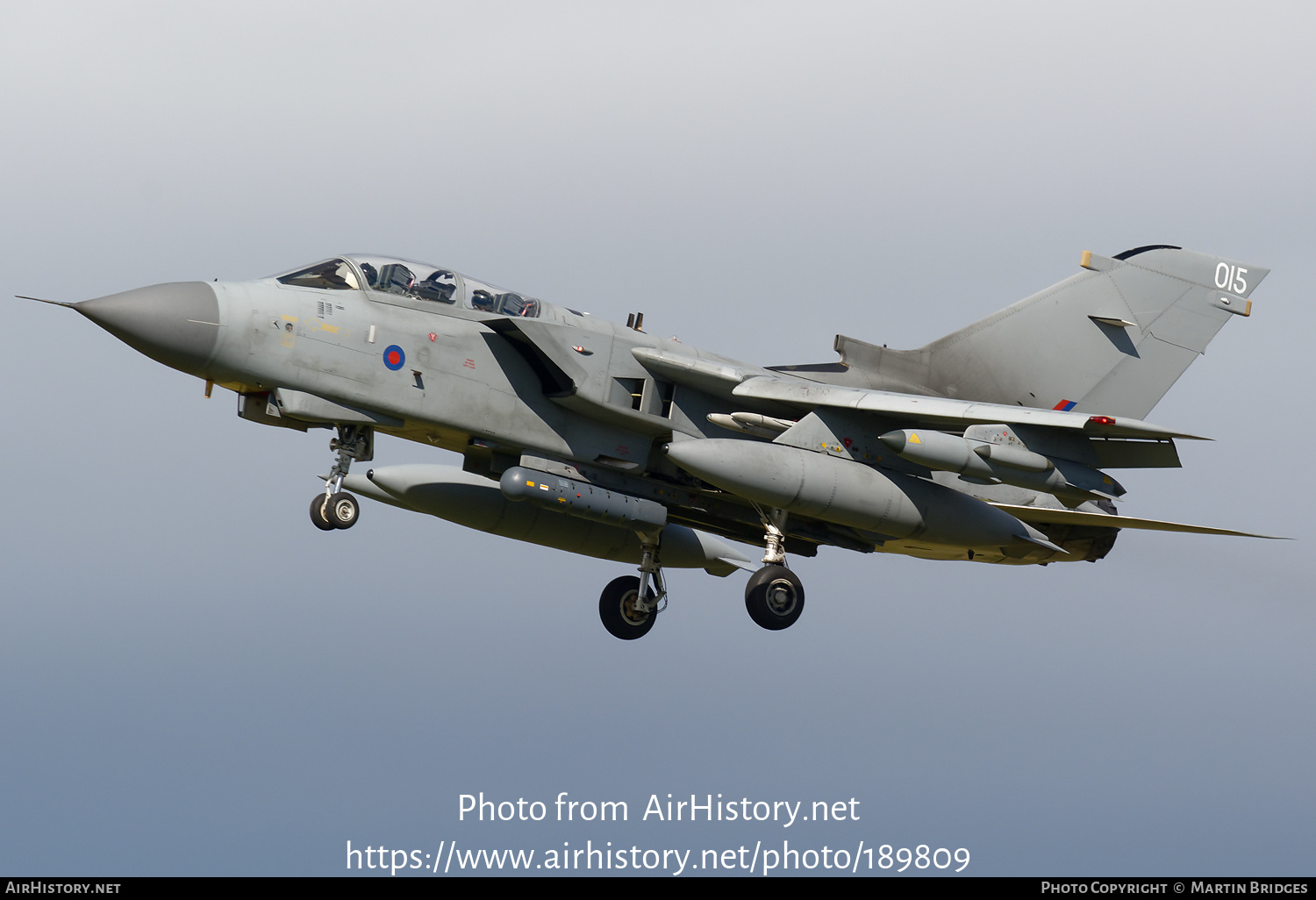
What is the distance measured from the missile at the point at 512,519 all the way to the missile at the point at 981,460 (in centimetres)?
453

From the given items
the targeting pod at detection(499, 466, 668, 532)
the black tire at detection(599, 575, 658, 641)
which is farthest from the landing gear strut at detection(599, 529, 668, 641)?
the targeting pod at detection(499, 466, 668, 532)

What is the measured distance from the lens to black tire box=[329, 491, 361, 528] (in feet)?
52.2

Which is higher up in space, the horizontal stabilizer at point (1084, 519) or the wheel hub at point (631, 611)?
the horizontal stabilizer at point (1084, 519)

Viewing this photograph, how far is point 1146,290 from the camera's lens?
→ 66.7 ft

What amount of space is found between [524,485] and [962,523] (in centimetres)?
545

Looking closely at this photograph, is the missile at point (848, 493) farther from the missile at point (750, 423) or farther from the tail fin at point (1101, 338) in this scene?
the tail fin at point (1101, 338)

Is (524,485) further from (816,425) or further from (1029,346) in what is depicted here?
(1029,346)

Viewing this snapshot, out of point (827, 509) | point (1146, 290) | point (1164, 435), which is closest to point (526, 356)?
point (827, 509)

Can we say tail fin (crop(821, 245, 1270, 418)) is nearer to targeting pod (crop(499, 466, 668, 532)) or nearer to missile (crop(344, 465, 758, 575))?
missile (crop(344, 465, 758, 575))

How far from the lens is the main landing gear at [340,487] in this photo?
15.9m

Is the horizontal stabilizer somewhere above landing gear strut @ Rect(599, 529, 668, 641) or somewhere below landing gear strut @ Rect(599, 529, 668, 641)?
above

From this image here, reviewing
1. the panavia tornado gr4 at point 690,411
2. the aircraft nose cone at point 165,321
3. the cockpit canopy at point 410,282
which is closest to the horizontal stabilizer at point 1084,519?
the panavia tornado gr4 at point 690,411

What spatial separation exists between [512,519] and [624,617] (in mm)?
2108

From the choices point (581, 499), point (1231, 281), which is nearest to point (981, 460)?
point (581, 499)
